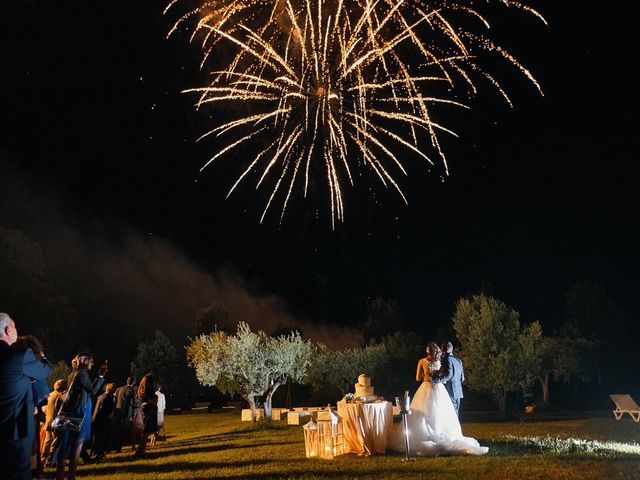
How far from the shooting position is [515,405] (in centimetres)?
4359

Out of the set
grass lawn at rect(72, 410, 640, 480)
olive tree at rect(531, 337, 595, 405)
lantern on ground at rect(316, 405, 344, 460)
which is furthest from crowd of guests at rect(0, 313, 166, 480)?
olive tree at rect(531, 337, 595, 405)

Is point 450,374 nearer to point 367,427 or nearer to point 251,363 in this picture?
point 367,427

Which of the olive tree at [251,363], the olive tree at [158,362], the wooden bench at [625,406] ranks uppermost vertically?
the olive tree at [158,362]

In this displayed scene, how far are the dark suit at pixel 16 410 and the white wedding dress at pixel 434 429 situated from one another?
784cm

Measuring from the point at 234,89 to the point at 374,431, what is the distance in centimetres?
914

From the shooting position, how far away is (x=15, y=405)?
Answer: 6.17 metres

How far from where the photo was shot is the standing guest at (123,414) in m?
15.8

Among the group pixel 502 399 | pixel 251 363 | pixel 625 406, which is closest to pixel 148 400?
pixel 251 363

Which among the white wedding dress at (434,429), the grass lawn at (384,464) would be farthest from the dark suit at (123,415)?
the white wedding dress at (434,429)

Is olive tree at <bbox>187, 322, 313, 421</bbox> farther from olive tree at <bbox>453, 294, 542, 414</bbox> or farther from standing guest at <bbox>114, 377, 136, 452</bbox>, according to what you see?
standing guest at <bbox>114, 377, 136, 452</bbox>

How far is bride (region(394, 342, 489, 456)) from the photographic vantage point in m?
12.0

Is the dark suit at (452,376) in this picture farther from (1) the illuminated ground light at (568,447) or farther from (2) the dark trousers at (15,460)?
(2) the dark trousers at (15,460)

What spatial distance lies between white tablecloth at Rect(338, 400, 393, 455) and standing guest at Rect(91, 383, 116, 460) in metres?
5.97

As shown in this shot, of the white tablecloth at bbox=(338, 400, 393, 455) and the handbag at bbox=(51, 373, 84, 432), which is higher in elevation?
the handbag at bbox=(51, 373, 84, 432)
